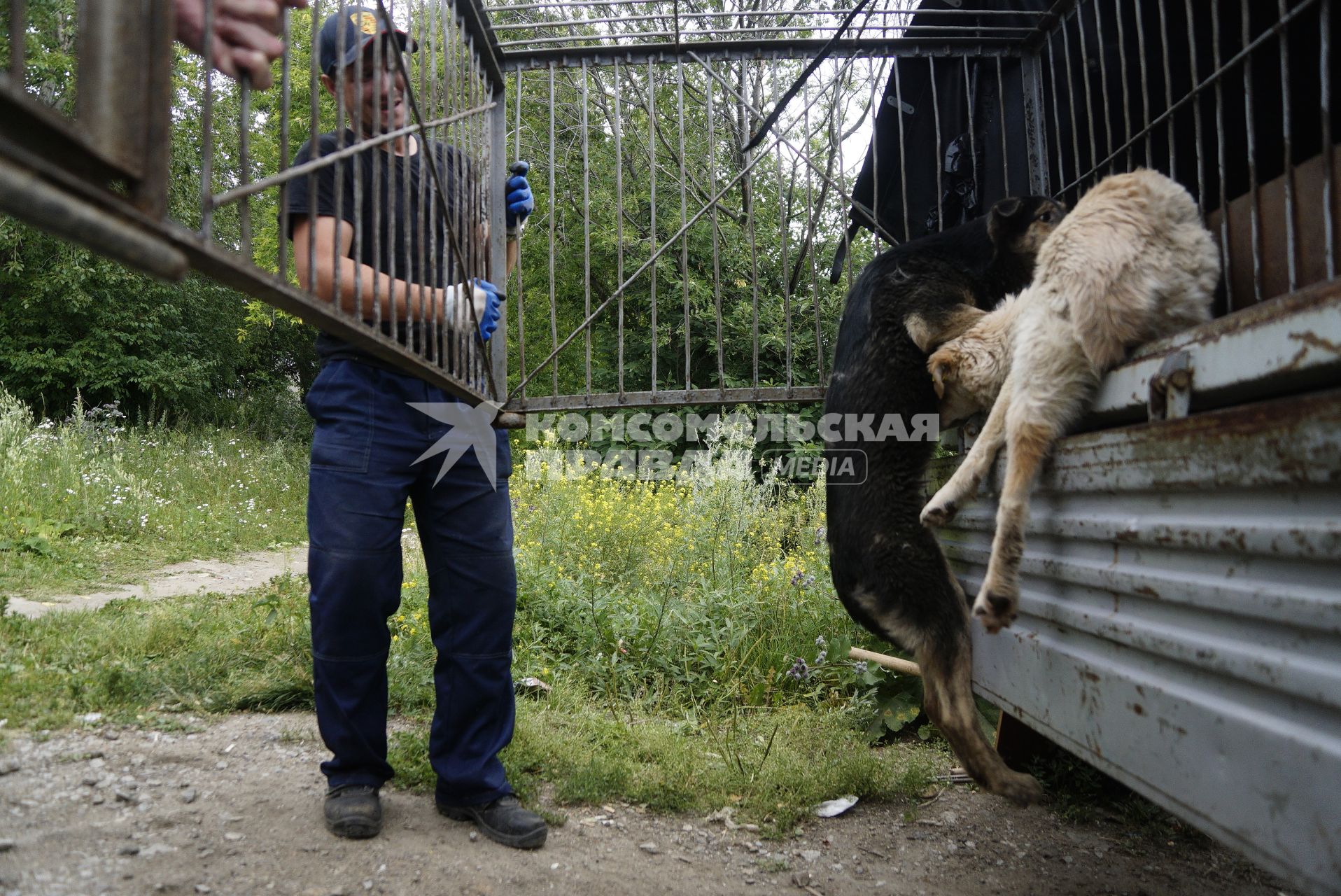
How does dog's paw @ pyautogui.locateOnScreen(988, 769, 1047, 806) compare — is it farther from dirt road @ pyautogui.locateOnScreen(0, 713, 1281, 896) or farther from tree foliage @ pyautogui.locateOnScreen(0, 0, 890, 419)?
tree foliage @ pyautogui.locateOnScreen(0, 0, 890, 419)

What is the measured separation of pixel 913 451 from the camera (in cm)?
232

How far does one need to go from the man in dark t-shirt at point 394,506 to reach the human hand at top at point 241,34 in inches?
22.4

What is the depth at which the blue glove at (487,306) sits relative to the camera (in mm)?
2436

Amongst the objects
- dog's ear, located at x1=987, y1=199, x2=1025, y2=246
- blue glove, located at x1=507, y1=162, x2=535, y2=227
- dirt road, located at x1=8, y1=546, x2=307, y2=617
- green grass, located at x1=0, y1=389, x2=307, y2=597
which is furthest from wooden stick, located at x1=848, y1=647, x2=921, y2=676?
green grass, located at x1=0, y1=389, x2=307, y2=597

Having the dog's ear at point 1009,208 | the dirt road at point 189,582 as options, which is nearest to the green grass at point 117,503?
the dirt road at point 189,582

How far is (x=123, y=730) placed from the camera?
9.38 ft

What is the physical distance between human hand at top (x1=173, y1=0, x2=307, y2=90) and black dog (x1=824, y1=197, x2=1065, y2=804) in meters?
1.73

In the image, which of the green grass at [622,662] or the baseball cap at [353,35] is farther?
the green grass at [622,662]

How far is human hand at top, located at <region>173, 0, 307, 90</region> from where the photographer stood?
1.29 m

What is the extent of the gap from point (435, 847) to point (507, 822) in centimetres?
21

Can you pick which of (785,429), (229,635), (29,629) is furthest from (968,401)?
(785,429)

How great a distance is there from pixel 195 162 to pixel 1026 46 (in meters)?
12.2

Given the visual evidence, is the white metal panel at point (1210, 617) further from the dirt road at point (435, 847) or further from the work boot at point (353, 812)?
the work boot at point (353, 812)

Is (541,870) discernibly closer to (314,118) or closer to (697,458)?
(314,118)
